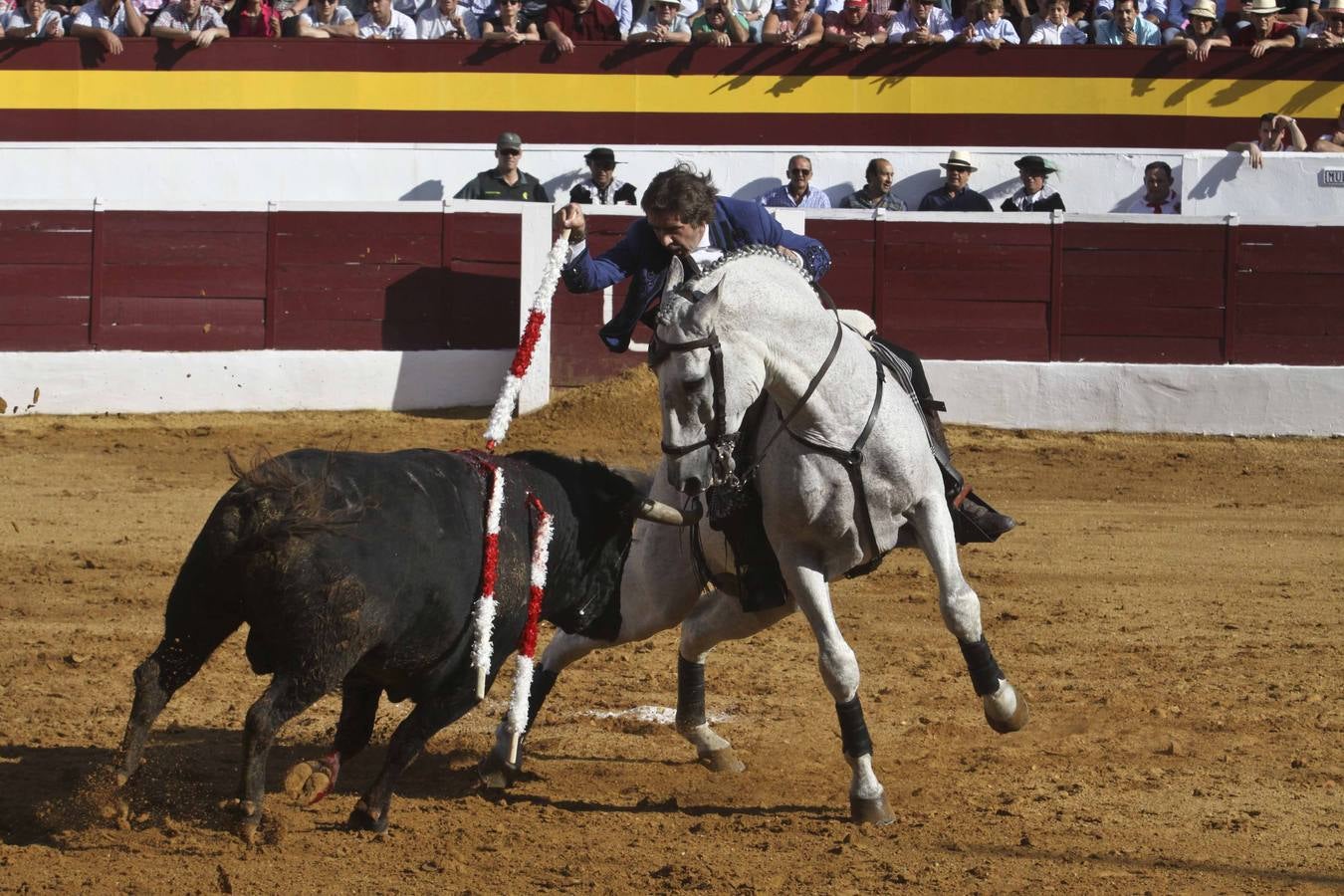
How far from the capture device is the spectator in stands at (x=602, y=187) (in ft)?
40.7

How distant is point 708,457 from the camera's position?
4320 mm

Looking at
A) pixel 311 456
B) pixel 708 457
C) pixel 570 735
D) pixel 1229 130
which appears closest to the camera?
pixel 311 456

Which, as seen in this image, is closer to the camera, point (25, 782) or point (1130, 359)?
point (25, 782)

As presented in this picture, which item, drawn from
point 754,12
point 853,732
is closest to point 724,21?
point 754,12

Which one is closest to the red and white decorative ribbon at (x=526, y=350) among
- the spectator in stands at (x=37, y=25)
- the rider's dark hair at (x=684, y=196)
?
the rider's dark hair at (x=684, y=196)

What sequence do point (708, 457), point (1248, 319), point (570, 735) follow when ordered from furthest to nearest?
point (1248, 319) < point (570, 735) < point (708, 457)

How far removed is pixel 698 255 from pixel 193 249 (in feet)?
27.4

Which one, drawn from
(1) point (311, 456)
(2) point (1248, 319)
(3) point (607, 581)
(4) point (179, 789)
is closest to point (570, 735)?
(3) point (607, 581)

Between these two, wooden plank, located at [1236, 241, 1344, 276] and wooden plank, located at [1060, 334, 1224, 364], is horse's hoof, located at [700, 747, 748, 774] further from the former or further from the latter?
wooden plank, located at [1236, 241, 1344, 276]

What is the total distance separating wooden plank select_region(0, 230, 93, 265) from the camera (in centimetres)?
1210

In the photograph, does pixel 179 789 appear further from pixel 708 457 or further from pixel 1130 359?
pixel 1130 359

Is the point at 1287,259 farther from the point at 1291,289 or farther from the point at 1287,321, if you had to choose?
the point at 1287,321

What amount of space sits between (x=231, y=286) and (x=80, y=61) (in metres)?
2.79

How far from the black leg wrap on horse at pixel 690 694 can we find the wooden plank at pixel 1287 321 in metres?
7.90
